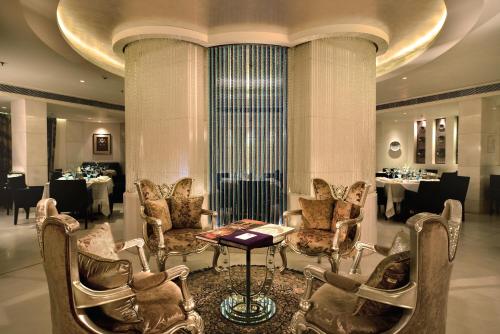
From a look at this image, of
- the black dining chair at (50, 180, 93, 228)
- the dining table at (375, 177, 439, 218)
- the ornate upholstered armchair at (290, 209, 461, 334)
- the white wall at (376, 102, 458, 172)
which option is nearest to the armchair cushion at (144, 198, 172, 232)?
the ornate upholstered armchair at (290, 209, 461, 334)

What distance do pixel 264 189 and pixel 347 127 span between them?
1.48 meters

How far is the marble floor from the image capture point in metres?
2.42

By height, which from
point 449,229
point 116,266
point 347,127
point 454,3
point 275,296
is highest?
point 454,3

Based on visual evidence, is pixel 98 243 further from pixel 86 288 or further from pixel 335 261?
pixel 335 261

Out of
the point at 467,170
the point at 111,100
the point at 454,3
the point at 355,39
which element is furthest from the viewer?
the point at 111,100

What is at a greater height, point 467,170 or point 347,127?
point 347,127

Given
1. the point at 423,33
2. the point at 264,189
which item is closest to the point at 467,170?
the point at 423,33

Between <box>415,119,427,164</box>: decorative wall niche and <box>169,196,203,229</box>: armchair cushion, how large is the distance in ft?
30.4

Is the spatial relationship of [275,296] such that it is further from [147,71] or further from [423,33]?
[423,33]

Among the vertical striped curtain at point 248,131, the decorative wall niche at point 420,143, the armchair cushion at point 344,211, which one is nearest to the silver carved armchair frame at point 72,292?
the armchair cushion at point 344,211

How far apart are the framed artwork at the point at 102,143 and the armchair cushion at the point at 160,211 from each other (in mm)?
10094

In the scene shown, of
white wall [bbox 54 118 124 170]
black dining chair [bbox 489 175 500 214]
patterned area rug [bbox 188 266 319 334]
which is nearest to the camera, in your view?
patterned area rug [bbox 188 266 319 334]

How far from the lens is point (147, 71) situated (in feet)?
14.1

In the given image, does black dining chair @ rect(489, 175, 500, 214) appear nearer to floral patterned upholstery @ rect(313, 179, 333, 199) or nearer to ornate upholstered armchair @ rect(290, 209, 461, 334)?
floral patterned upholstery @ rect(313, 179, 333, 199)
